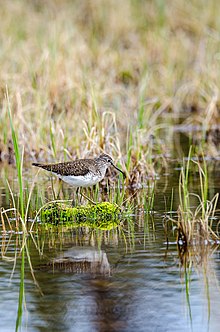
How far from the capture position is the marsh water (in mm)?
5672

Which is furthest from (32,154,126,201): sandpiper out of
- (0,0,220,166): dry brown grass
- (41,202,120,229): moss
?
(0,0,220,166): dry brown grass

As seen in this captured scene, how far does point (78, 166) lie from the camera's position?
348 inches

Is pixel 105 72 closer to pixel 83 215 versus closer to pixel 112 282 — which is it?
pixel 83 215

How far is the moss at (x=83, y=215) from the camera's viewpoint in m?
8.25

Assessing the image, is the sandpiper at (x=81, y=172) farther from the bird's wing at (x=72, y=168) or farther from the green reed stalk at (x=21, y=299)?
the green reed stalk at (x=21, y=299)

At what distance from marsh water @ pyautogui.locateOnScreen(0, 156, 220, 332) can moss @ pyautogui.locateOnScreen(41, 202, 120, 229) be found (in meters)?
0.25

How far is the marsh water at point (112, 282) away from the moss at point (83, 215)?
25 cm

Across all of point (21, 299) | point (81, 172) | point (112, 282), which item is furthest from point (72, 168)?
point (21, 299)

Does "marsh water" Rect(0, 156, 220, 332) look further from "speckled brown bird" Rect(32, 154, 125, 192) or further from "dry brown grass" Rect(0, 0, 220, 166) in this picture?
"dry brown grass" Rect(0, 0, 220, 166)

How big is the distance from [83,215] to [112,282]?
77.0 inches

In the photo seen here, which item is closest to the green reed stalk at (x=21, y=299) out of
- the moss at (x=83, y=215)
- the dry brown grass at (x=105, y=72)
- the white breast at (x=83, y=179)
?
the moss at (x=83, y=215)

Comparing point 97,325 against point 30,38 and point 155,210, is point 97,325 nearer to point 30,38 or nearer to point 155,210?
point 155,210

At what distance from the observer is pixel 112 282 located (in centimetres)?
643

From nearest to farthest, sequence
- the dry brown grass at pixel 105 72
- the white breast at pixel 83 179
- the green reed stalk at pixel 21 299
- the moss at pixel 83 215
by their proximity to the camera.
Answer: the green reed stalk at pixel 21 299 < the moss at pixel 83 215 < the white breast at pixel 83 179 < the dry brown grass at pixel 105 72
